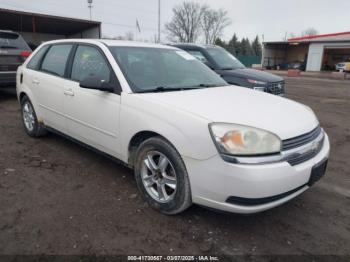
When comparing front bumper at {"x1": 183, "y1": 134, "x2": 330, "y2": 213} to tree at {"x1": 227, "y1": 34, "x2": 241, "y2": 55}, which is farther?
tree at {"x1": 227, "y1": 34, "x2": 241, "y2": 55}

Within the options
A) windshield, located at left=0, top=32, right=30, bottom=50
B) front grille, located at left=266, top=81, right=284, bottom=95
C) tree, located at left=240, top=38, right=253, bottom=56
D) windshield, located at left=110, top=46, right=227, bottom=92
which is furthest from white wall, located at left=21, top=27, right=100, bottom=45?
tree, located at left=240, top=38, right=253, bottom=56

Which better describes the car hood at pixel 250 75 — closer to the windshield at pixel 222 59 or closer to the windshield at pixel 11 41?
the windshield at pixel 222 59

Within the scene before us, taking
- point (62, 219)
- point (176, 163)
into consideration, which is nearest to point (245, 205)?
point (176, 163)

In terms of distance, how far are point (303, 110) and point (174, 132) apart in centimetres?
151

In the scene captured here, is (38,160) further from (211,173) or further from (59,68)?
(211,173)

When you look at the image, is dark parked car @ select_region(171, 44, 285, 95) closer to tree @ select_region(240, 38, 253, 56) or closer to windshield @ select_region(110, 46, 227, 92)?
windshield @ select_region(110, 46, 227, 92)

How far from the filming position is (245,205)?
2.38 meters

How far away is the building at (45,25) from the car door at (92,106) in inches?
537

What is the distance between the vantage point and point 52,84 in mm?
4180

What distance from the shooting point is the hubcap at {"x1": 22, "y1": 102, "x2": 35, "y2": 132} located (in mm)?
4961

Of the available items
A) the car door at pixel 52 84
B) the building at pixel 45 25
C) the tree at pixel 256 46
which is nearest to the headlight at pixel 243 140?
the car door at pixel 52 84

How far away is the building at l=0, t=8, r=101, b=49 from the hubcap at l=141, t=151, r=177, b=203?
1521 cm

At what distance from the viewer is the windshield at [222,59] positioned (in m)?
7.69

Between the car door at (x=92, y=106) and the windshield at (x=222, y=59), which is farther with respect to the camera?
the windshield at (x=222, y=59)
